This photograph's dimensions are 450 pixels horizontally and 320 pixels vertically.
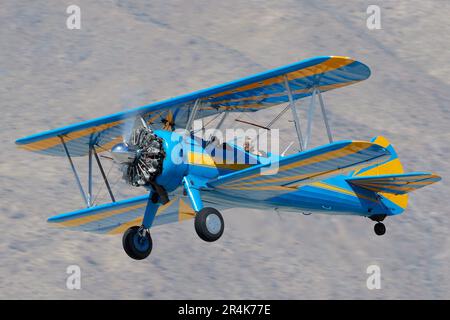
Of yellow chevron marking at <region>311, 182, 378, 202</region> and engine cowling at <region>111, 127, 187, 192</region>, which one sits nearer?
engine cowling at <region>111, 127, 187, 192</region>

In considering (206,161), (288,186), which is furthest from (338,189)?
(206,161)

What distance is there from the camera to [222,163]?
1905 centimetres

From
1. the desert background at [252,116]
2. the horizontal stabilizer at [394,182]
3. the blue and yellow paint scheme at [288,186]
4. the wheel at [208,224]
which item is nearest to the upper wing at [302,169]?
the blue and yellow paint scheme at [288,186]

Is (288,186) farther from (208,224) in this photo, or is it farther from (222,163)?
(208,224)

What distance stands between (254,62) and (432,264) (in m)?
18.7

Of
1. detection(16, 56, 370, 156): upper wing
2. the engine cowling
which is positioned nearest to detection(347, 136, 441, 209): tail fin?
detection(16, 56, 370, 156): upper wing

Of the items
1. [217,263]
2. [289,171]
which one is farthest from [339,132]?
[289,171]

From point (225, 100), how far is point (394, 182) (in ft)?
13.2

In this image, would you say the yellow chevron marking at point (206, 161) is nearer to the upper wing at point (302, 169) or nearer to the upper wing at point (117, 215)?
the upper wing at point (302, 169)

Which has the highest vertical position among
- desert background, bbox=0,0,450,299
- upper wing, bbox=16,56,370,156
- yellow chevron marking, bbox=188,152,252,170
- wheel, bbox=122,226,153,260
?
desert background, bbox=0,0,450,299

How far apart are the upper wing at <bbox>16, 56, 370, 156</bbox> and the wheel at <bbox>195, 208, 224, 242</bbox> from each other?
A: 225cm

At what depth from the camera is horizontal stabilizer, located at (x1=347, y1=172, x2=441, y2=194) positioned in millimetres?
20328

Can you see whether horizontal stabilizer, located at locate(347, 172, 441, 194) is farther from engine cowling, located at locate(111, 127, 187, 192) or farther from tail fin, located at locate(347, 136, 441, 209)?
engine cowling, located at locate(111, 127, 187, 192)

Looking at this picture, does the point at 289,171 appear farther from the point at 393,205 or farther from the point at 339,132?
the point at 339,132
